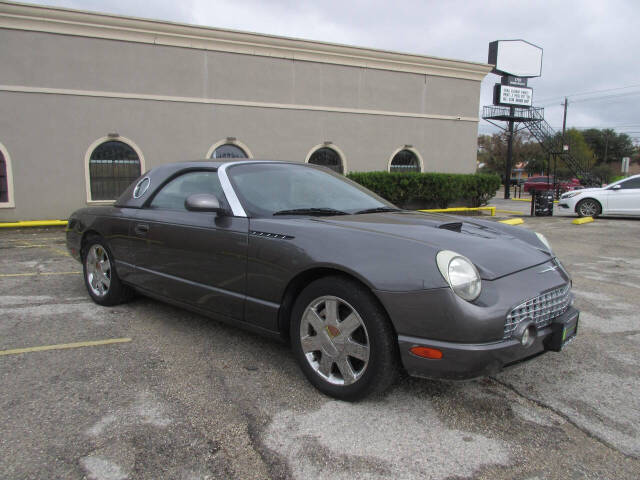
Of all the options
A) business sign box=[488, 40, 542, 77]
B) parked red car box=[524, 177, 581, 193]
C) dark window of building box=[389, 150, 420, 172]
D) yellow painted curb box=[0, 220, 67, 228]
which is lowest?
yellow painted curb box=[0, 220, 67, 228]

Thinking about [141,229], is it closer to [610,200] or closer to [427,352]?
[427,352]

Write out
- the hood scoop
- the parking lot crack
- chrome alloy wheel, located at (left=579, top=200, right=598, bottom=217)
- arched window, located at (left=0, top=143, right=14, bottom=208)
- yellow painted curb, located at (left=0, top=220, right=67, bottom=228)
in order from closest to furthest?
the parking lot crack
the hood scoop
yellow painted curb, located at (left=0, top=220, right=67, bottom=228)
arched window, located at (left=0, top=143, right=14, bottom=208)
chrome alloy wheel, located at (left=579, top=200, right=598, bottom=217)

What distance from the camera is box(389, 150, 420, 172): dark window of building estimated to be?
58.9ft

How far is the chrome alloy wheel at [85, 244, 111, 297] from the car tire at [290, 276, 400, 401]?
2.66 meters

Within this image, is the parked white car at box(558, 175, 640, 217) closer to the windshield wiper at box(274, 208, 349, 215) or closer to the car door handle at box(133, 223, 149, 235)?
the windshield wiper at box(274, 208, 349, 215)

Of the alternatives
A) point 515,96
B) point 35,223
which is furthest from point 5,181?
point 515,96

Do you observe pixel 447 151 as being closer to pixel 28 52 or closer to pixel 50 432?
pixel 28 52

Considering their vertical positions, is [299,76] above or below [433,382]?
above

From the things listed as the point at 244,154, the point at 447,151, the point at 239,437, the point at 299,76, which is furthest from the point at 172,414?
the point at 447,151

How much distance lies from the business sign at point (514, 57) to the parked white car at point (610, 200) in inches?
589

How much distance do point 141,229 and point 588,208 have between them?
1504 centimetres

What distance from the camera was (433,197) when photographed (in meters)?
17.2

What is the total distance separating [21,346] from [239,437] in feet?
7.60

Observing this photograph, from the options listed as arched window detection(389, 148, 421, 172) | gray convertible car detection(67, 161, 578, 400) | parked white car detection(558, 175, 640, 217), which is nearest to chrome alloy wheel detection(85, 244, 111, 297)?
gray convertible car detection(67, 161, 578, 400)
